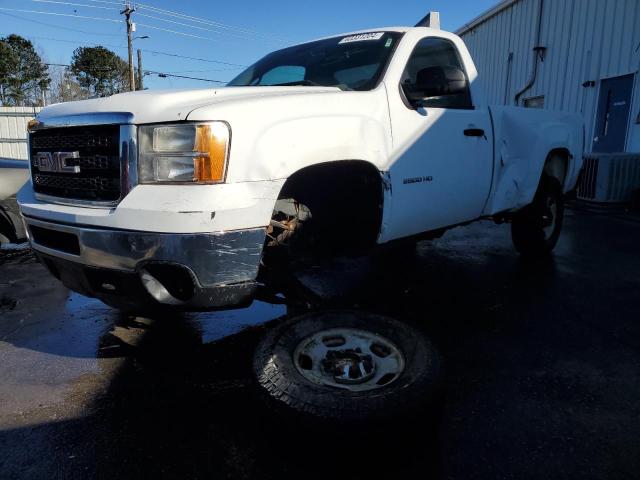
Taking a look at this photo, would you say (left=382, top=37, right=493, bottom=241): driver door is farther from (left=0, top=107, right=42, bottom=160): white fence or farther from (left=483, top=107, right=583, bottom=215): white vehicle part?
(left=0, top=107, right=42, bottom=160): white fence

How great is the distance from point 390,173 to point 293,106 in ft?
2.55

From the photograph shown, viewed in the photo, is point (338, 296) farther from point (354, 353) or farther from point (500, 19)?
point (500, 19)

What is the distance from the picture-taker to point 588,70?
10875 millimetres

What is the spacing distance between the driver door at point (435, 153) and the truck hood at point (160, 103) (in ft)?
2.18

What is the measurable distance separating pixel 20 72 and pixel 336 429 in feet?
160

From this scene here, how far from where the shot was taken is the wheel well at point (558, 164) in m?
4.92

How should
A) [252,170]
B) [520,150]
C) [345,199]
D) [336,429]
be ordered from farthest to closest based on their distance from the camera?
1. [520,150]
2. [345,199]
3. [252,170]
4. [336,429]

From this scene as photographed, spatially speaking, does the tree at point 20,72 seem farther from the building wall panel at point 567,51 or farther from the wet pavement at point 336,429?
the wet pavement at point 336,429

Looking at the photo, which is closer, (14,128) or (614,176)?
(614,176)

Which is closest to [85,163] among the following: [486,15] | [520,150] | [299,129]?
[299,129]

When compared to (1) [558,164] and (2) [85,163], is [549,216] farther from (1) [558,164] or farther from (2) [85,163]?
(2) [85,163]

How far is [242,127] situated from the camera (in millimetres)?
2189

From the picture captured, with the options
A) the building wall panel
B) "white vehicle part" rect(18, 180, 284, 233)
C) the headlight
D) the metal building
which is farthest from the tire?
the building wall panel

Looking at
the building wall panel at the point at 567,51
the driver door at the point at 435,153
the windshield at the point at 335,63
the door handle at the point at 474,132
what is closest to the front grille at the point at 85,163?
the windshield at the point at 335,63
